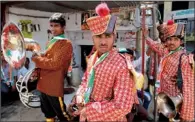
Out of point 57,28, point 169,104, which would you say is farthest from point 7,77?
point 169,104

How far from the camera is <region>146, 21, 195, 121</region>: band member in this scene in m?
1.60

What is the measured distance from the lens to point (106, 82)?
1.12 metres

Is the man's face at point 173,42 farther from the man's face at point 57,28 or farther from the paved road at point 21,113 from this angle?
the paved road at point 21,113

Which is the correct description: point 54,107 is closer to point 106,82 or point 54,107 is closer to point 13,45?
point 13,45


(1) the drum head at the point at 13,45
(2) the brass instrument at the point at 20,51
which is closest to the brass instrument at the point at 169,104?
(2) the brass instrument at the point at 20,51

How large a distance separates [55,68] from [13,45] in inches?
21.2

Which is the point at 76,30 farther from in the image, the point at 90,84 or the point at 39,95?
the point at 90,84

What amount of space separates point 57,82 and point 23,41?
546 millimetres

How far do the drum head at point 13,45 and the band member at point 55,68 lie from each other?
22 cm

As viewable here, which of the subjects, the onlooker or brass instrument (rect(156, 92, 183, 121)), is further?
the onlooker

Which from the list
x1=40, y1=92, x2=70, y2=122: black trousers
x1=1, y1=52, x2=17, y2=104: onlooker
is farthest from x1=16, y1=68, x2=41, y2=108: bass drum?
x1=1, y1=52, x2=17, y2=104: onlooker

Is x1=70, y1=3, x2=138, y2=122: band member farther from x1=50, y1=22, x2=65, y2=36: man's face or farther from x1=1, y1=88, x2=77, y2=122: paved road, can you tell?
x1=1, y1=88, x2=77, y2=122: paved road

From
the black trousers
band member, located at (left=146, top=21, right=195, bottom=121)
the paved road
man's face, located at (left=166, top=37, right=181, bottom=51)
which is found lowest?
the paved road

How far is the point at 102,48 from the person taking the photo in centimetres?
118
